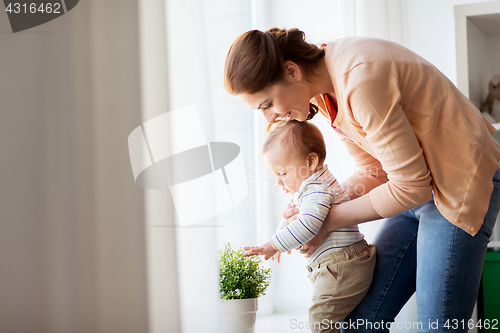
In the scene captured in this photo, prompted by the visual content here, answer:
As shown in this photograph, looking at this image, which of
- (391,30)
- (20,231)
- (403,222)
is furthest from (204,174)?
(391,30)

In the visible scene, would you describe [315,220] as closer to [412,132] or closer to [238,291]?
[412,132]

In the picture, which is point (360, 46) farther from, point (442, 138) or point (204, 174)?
point (204, 174)

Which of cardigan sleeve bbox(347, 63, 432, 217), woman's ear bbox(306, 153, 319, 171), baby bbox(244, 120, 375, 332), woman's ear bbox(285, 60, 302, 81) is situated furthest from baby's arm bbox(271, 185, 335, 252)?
woman's ear bbox(285, 60, 302, 81)

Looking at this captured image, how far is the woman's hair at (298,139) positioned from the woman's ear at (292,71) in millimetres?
203

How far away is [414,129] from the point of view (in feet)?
3.27

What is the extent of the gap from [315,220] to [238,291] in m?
0.51

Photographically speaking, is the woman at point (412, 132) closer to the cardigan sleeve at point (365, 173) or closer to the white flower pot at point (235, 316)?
the cardigan sleeve at point (365, 173)

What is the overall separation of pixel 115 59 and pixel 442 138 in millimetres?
810

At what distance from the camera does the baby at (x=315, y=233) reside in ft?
3.71

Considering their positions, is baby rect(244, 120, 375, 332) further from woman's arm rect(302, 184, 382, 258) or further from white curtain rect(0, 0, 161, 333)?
white curtain rect(0, 0, 161, 333)

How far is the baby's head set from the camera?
1.22 metres

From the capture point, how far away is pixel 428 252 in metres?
1.05

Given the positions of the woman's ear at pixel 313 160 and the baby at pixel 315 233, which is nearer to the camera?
the baby at pixel 315 233

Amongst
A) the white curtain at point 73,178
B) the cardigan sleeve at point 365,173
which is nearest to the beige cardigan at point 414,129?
the cardigan sleeve at point 365,173
